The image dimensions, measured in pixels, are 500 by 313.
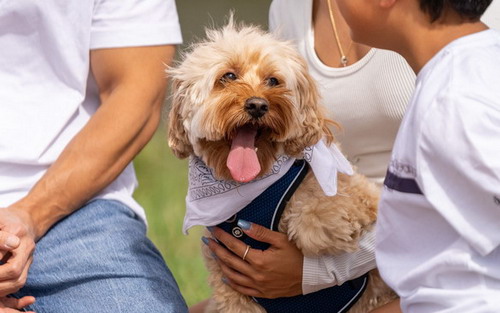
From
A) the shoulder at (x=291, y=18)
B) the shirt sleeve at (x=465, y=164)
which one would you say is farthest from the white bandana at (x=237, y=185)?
the shirt sleeve at (x=465, y=164)

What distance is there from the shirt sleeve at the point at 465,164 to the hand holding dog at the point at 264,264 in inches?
27.4

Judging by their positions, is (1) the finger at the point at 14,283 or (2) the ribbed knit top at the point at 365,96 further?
(2) the ribbed knit top at the point at 365,96

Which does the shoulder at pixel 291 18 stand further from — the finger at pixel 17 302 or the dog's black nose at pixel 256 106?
the finger at pixel 17 302

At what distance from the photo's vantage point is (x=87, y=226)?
207 cm

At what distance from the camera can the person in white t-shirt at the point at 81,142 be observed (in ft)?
6.49

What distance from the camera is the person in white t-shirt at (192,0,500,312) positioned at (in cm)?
194

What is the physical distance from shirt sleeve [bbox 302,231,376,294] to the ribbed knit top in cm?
27

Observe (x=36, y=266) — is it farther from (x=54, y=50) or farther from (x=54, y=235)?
(x=54, y=50)

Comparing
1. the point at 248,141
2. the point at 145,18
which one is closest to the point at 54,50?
the point at 145,18

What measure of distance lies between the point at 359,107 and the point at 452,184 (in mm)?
837

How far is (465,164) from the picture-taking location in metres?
1.24

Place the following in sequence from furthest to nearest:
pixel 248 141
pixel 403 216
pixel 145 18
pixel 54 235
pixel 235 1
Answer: pixel 235 1 < pixel 145 18 < pixel 54 235 < pixel 248 141 < pixel 403 216

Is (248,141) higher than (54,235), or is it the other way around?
(248,141)

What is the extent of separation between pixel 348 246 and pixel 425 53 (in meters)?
0.62
